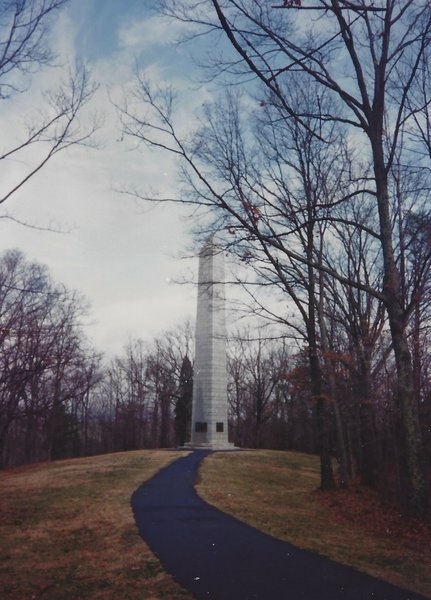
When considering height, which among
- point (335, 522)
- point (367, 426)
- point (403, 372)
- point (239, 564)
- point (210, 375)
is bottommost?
point (335, 522)

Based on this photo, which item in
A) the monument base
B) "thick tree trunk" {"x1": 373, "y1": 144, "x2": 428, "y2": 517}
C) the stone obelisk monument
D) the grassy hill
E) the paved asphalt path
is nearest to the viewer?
the paved asphalt path

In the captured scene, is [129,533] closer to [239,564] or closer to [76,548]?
[76,548]

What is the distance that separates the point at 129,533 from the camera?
798cm

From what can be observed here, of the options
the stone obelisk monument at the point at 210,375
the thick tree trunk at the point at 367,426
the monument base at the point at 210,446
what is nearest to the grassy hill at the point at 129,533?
the thick tree trunk at the point at 367,426

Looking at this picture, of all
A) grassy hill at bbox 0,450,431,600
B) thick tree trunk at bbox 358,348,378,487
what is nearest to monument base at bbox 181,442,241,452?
grassy hill at bbox 0,450,431,600

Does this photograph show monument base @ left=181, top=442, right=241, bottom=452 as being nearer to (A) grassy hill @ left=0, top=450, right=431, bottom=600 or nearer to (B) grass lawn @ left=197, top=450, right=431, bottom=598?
(B) grass lawn @ left=197, top=450, right=431, bottom=598

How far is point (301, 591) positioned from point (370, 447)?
10849 mm

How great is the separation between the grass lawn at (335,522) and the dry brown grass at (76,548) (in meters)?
2.62

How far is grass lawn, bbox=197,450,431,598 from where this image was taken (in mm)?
6307

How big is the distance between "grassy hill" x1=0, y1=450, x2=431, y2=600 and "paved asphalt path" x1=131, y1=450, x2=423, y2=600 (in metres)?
0.28

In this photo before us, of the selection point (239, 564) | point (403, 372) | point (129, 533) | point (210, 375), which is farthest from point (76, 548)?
point (210, 375)

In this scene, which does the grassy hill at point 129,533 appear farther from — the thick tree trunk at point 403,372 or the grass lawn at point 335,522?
the thick tree trunk at point 403,372

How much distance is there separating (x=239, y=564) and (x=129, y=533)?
2.79 metres

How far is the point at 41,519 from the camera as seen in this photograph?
31.5 ft
